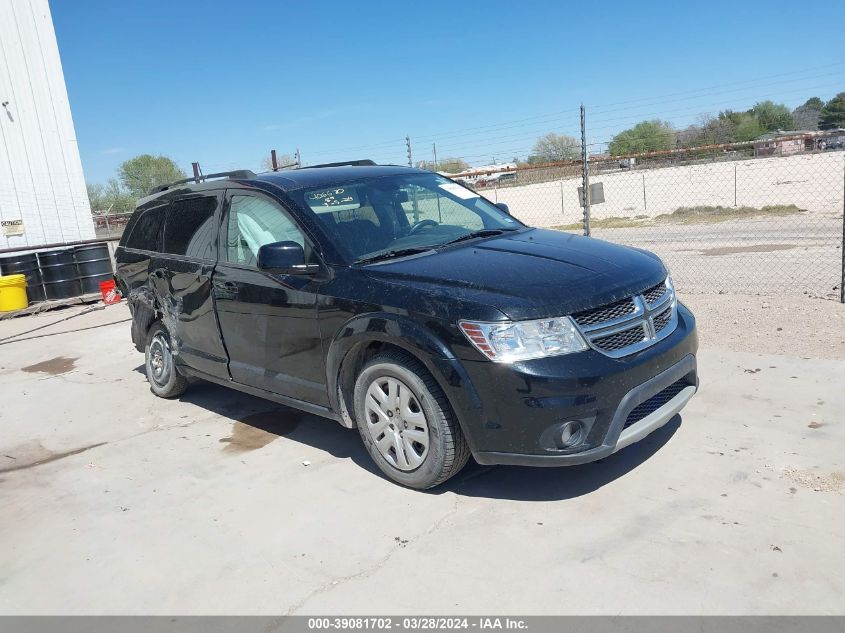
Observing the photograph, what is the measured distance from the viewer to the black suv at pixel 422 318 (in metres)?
3.45

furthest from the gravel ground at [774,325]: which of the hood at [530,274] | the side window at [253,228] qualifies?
the side window at [253,228]

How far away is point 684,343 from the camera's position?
400 centimetres

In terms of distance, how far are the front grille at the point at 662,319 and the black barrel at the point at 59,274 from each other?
12228 millimetres

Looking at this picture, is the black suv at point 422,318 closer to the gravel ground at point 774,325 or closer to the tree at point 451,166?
the gravel ground at point 774,325

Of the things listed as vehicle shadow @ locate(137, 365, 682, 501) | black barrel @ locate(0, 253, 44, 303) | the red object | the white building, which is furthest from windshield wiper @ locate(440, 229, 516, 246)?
the white building

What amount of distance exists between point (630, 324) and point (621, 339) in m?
0.11

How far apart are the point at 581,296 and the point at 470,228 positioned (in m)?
1.47

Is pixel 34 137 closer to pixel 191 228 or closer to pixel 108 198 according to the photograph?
pixel 191 228

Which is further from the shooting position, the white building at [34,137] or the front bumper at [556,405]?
the white building at [34,137]

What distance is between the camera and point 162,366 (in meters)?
6.27

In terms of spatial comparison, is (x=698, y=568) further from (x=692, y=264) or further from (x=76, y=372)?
(x=692, y=264)

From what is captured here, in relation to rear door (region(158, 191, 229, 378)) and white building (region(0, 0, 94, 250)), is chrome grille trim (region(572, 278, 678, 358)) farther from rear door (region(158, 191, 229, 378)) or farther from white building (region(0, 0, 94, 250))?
white building (region(0, 0, 94, 250))

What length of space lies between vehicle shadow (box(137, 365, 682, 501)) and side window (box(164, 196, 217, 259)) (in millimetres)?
1438

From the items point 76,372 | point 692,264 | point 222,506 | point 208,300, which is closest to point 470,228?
point 208,300
